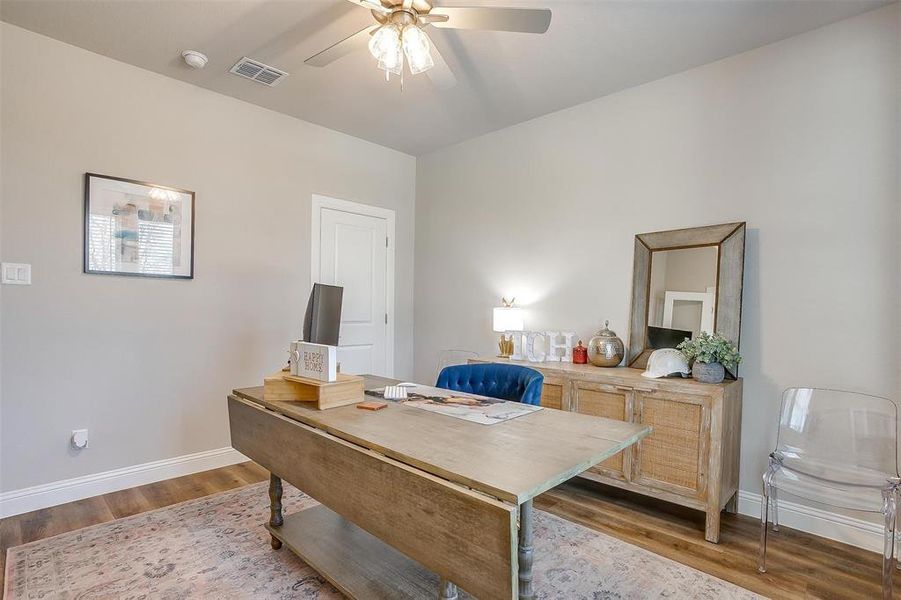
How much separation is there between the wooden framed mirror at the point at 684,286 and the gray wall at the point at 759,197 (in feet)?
0.28

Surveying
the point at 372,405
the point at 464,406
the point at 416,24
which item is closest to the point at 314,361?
the point at 372,405

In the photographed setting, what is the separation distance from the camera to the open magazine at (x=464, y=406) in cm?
162

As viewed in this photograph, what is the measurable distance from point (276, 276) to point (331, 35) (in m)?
1.76

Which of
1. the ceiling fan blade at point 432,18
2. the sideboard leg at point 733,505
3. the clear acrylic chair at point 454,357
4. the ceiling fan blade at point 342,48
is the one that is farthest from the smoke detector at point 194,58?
the sideboard leg at point 733,505

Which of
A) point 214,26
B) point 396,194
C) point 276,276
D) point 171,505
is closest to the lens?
point 214,26

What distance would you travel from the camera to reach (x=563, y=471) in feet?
3.65

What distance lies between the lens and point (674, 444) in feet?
7.73

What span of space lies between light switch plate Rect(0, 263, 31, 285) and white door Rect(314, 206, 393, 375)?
1768mm

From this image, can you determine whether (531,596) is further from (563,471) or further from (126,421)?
(126,421)

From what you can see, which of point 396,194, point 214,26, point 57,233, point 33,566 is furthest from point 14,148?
point 396,194

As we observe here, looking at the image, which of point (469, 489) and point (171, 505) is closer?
point (469, 489)

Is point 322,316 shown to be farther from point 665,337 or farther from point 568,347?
point 665,337

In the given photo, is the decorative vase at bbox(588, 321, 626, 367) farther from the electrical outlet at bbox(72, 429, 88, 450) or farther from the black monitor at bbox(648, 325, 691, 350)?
the electrical outlet at bbox(72, 429, 88, 450)

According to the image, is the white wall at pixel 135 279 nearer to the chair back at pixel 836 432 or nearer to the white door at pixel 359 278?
the white door at pixel 359 278
